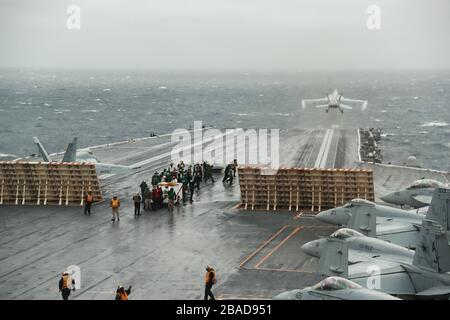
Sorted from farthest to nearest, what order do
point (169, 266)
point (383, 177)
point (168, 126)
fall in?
point (168, 126), point (383, 177), point (169, 266)

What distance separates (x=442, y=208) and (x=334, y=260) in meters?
6.37

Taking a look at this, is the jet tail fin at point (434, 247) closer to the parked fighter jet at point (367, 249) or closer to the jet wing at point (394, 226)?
the parked fighter jet at point (367, 249)

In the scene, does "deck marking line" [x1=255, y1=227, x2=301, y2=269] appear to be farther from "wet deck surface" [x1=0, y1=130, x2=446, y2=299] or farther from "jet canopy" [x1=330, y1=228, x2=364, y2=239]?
"jet canopy" [x1=330, y1=228, x2=364, y2=239]

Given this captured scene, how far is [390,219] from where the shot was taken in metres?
29.9

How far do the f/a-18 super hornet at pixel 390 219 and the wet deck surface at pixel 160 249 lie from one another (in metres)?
2.00

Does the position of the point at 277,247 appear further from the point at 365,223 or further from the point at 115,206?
the point at 115,206

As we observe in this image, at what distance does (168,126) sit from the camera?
144 metres

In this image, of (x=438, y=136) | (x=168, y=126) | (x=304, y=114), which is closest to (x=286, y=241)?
(x=438, y=136)

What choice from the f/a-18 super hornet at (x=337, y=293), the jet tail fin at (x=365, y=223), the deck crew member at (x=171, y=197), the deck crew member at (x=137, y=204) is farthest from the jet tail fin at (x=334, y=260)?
the deck crew member at (x=171, y=197)

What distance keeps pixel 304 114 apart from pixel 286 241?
140m

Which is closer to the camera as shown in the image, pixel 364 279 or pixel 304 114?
pixel 364 279

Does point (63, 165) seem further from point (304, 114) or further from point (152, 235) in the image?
point (304, 114)

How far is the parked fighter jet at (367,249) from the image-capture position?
23.7m

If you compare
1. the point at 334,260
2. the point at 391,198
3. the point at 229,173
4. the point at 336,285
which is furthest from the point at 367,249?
the point at 229,173
